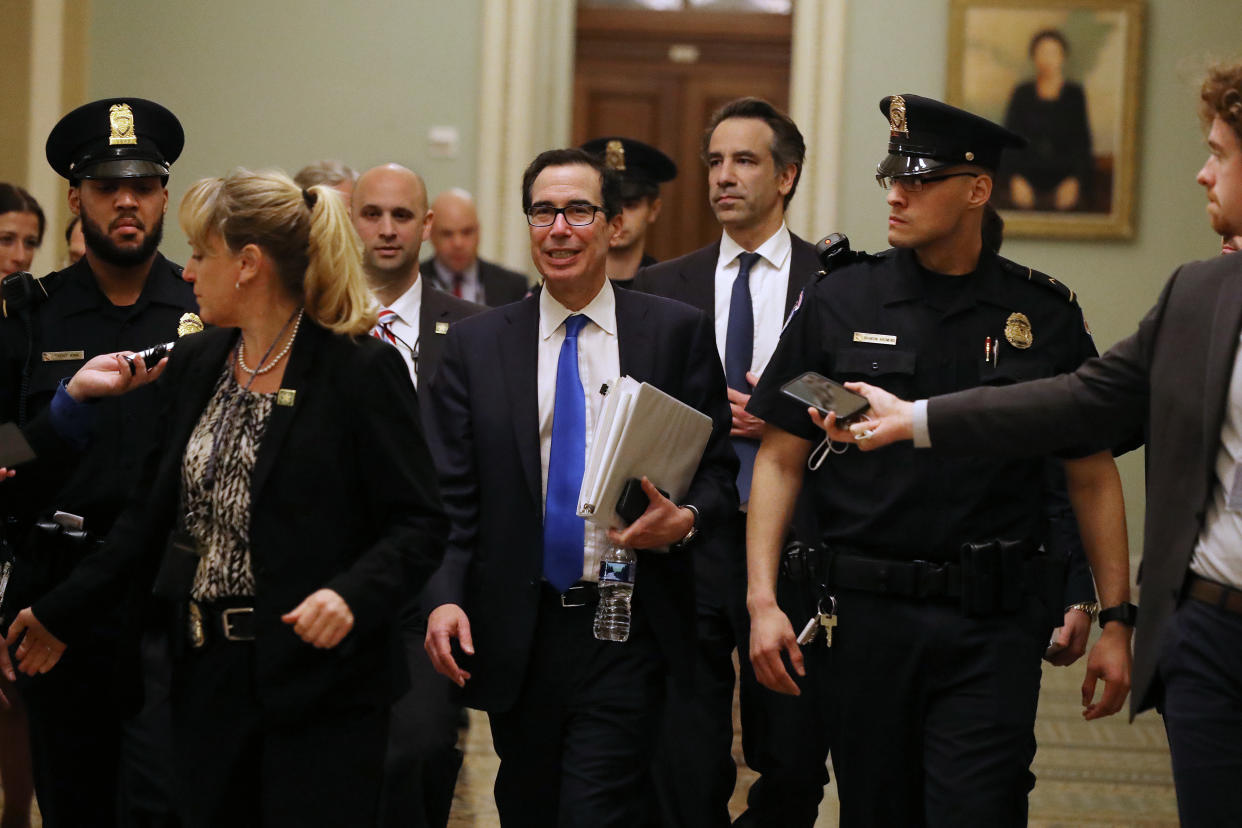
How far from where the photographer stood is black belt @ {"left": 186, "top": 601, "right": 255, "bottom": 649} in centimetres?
268

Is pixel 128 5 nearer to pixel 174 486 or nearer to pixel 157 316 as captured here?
pixel 157 316

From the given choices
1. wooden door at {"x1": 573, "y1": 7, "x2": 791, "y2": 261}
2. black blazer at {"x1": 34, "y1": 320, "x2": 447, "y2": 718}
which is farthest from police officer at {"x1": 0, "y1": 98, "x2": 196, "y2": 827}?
wooden door at {"x1": 573, "y1": 7, "x2": 791, "y2": 261}

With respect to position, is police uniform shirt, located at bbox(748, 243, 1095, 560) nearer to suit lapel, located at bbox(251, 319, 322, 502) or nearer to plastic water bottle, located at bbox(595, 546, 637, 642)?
plastic water bottle, located at bbox(595, 546, 637, 642)

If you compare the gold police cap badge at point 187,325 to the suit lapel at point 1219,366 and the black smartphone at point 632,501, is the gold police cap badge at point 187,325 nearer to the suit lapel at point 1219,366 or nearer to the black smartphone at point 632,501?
the black smartphone at point 632,501

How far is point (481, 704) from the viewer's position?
131 inches

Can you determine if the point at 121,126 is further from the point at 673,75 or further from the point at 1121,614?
the point at 673,75

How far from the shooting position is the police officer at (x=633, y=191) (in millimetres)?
5383

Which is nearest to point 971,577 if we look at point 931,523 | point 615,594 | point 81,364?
point 931,523

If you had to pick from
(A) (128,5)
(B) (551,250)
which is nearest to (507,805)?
(B) (551,250)

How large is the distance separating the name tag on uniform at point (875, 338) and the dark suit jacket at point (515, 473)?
15.6 inches

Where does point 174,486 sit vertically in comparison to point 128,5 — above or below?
below

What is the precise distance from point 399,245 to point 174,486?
2.10 m

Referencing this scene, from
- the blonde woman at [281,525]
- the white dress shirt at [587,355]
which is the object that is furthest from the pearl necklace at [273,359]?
the white dress shirt at [587,355]

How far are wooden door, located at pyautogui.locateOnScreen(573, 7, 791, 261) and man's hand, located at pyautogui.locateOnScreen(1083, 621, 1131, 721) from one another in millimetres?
6761
